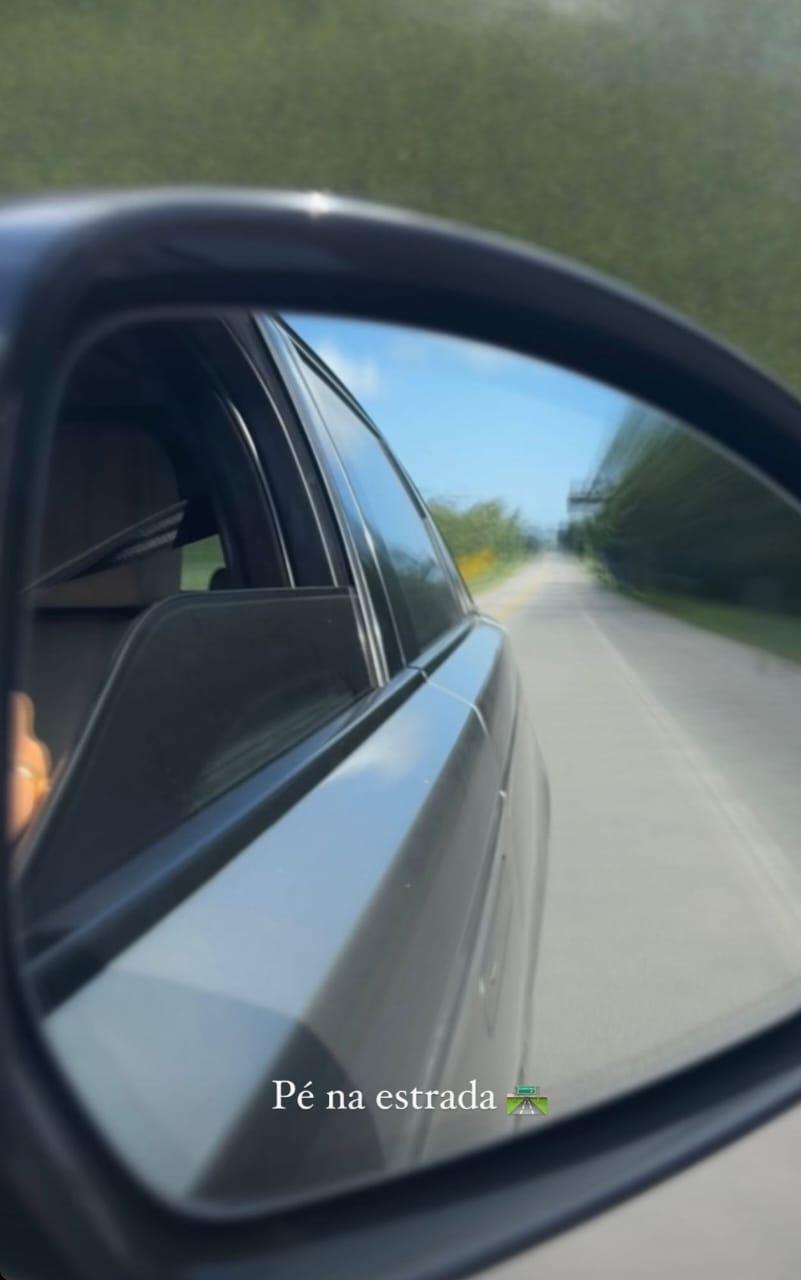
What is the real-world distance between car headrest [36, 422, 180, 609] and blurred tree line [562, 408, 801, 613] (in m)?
0.83

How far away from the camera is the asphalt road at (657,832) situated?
6.26 ft

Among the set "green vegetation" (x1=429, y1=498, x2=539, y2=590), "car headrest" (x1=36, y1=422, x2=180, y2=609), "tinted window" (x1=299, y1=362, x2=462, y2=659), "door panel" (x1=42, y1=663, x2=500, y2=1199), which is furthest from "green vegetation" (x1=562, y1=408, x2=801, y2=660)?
"car headrest" (x1=36, y1=422, x2=180, y2=609)

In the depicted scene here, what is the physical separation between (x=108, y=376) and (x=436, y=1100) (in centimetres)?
99

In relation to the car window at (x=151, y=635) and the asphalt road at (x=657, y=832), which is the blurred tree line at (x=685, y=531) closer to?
the asphalt road at (x=657, y=832)

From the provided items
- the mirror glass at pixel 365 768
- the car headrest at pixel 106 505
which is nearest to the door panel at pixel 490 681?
the mirror glass at pixel 365 768

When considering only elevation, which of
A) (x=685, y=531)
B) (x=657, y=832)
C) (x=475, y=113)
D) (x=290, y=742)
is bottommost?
(x=657, y=832)

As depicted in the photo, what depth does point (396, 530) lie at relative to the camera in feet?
9.11

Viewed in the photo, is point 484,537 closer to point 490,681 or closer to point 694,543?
point 694,543

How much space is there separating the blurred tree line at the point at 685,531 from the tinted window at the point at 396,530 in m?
0.72

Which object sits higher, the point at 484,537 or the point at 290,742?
the point at 484,537

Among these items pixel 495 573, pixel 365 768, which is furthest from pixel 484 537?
pixel 365 768

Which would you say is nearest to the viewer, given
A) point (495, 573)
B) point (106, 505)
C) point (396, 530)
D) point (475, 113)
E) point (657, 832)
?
point (657, 832)

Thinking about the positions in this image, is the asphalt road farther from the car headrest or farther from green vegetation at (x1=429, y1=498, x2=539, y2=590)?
the car headrest

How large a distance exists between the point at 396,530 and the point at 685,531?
1.00 metres
